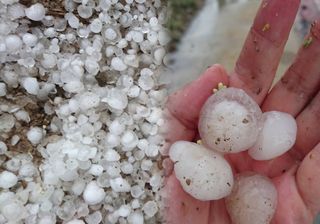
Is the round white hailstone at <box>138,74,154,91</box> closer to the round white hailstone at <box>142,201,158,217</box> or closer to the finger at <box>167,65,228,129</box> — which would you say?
Result: the finger at <box>167,65,228,129</box>

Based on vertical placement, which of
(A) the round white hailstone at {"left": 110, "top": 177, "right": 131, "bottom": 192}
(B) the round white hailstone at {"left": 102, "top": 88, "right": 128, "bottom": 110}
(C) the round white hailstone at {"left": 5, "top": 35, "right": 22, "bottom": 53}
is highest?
(C) the round white hailstone at {"left": 5, "top": 35, "right": 22, "bottom": 53}

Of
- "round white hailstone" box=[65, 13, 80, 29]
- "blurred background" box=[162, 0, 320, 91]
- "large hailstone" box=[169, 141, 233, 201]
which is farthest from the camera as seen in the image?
"blurred background" box=[162, 0, 320, 91]

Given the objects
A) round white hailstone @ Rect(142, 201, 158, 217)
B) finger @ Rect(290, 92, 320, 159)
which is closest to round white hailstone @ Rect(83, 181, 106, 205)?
round white hailstone @ Rect(142, 201, 158, 217)

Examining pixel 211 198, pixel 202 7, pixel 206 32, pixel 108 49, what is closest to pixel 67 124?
pixel 108 49

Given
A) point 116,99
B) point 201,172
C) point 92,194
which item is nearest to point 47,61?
point 116,99

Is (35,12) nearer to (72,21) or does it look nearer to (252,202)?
(72,21)

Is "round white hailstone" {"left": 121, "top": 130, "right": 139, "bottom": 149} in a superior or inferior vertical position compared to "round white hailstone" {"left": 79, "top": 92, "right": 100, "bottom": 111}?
inferior
